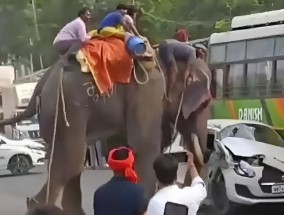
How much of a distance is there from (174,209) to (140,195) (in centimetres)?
26

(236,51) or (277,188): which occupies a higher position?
(236,51)

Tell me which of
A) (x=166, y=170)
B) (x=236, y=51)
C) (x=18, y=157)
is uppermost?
(x=166, y=170)

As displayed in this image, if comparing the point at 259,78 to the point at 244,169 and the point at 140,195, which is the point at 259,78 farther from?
the point at 140,195

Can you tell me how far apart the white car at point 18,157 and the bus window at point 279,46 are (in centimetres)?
773

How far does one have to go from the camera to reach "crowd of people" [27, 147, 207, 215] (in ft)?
18.5

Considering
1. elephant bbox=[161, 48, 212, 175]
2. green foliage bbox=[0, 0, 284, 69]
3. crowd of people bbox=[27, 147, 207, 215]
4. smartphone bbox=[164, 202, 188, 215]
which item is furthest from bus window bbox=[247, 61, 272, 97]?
green foliage bbox=[0, 0, 284, 69]

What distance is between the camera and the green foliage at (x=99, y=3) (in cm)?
2739

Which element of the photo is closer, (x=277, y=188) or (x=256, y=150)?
(x=277, y=188)

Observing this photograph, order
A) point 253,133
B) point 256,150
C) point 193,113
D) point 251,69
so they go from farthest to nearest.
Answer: point 251,69 < point 253,133 < point 256,150 < point 193,113

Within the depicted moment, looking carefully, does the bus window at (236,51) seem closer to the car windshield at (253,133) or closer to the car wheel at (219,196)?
the car windshield at (253,133)

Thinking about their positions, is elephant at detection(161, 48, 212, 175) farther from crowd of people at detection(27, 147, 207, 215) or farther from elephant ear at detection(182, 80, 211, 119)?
crowd of people at detection(27, 147, 207, 215)

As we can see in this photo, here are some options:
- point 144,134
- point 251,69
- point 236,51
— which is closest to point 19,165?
point 236,51

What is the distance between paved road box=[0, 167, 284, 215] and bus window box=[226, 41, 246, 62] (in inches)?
139

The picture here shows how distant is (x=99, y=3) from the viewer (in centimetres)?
2636
